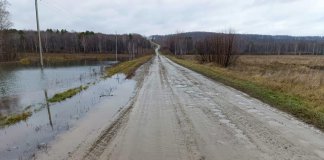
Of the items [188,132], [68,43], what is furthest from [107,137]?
[68,43]

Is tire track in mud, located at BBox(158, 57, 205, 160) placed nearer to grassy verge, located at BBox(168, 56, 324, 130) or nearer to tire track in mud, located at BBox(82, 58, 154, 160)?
tire track in mud, located at BBox(82, 58, 154, 160)

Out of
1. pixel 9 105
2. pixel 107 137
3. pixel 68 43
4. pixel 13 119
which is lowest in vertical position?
pixel 9 105

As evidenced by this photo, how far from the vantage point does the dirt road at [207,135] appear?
5750 millimetres

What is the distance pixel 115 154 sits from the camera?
5.75 meters

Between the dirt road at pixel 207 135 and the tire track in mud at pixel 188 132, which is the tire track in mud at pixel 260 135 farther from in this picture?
the tire track in mud at pixel 188 132

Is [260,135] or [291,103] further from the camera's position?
[291,103]

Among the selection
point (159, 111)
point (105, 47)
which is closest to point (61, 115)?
point (159, 111)

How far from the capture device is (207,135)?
7.09 meters

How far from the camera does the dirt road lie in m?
5.75

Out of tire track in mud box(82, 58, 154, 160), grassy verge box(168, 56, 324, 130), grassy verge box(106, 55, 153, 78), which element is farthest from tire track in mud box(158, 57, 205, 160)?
grassy verge box(106, 55, 153, 78)

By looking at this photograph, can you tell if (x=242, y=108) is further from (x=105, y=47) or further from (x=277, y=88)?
(x=105, y=47)

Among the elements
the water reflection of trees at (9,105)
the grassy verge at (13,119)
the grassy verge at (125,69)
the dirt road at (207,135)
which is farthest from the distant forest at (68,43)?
the dirt road at (207,135)

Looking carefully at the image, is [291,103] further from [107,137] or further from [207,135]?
[107,137]

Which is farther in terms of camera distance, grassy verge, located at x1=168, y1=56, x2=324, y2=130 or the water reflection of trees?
the water reflection of trees
